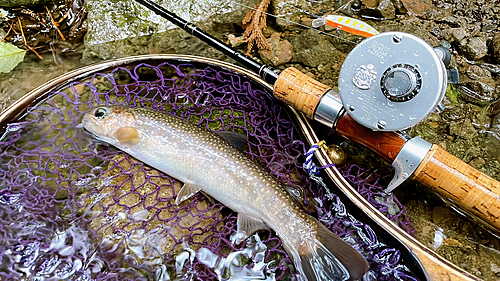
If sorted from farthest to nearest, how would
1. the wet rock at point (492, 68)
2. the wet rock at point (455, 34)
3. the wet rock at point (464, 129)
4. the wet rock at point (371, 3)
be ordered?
the wet rock at point (371, 3), the wet rock at point (455, 34), the wet rock at point (492, 68), the wet rock at point (464, 129)

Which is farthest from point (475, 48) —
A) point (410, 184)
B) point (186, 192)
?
point (186, 192)

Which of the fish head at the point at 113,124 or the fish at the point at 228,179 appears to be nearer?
the fish at the point at 228,179

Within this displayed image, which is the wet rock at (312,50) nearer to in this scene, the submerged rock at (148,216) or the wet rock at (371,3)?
the wet rock at (371,3)

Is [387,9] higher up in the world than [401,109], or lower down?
higher up

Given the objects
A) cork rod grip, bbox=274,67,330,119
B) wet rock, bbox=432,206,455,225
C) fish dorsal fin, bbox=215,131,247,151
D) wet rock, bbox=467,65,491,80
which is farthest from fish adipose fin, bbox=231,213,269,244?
wet rock, bbox=467,65,491,80

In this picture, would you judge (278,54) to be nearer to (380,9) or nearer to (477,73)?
(380,9)

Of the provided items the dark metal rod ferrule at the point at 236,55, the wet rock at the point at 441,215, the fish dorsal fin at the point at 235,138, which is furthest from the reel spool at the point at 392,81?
the wet rock at the point at 441,215

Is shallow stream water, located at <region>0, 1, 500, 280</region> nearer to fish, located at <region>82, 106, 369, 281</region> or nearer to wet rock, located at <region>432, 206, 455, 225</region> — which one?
wet rock, located at <region>432, 206, 455, 225</region>
